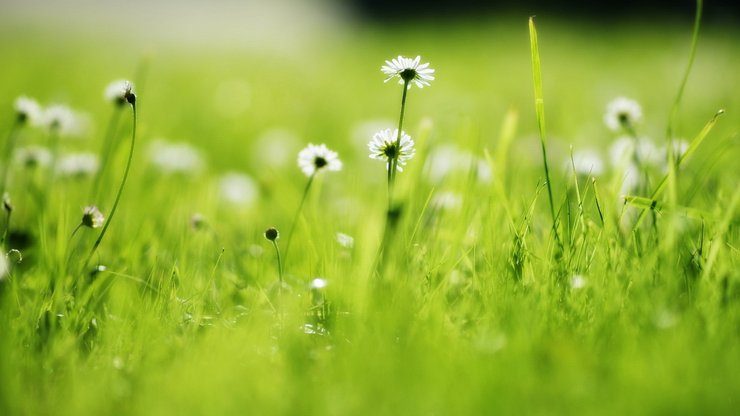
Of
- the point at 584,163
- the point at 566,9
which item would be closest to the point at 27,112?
the point at 584,163

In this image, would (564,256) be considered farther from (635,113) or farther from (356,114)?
(356,114)

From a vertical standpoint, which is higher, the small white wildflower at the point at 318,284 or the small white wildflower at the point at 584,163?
the small white wildflower at the point at 584,163

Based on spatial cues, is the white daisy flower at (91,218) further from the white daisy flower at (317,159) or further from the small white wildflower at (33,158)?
the small white wildflower at (33,158)

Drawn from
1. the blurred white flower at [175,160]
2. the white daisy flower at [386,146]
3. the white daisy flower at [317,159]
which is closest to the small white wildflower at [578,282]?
the white daisy flower at [386,146]

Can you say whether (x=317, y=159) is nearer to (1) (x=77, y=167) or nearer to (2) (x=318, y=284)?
(2) (x=318, y=284)

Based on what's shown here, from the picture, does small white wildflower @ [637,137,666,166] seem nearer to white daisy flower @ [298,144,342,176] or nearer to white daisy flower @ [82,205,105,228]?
white daisy flower @ [298,144,342,176]
